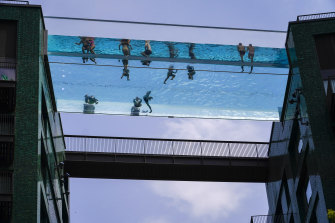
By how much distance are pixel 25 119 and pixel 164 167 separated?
15578 mm

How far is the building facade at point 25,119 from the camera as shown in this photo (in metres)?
36.7

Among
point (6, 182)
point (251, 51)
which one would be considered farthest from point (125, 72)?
point (6, 182)

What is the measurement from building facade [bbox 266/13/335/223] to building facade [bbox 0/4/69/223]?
1411cm

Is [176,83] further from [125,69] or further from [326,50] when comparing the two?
[326,50]

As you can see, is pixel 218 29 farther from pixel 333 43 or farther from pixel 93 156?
pixel 93 156

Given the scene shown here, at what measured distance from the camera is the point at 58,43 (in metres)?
43.1

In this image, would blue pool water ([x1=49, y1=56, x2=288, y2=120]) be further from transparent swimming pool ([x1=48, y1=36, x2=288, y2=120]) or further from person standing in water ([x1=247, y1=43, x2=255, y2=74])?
person standing in water ([x1=247, y1=43, x2=255, y2=74])

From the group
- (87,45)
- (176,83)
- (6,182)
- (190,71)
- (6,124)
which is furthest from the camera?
(176,83)

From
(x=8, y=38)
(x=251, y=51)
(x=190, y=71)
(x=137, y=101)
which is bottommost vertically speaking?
(x=137, y=101)

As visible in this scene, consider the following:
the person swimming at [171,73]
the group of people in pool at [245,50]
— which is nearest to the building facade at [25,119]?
the person swimming at [171,73]

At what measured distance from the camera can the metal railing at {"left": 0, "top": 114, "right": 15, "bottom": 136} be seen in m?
38.7

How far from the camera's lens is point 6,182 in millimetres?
37156

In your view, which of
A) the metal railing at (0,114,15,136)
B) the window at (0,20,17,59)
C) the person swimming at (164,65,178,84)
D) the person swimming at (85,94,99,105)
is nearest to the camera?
the metal railing at (0,114,15,136)

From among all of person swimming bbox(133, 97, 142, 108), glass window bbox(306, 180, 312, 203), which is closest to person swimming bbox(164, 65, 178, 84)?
person swimming bbox(133, 97, 142, 108)
